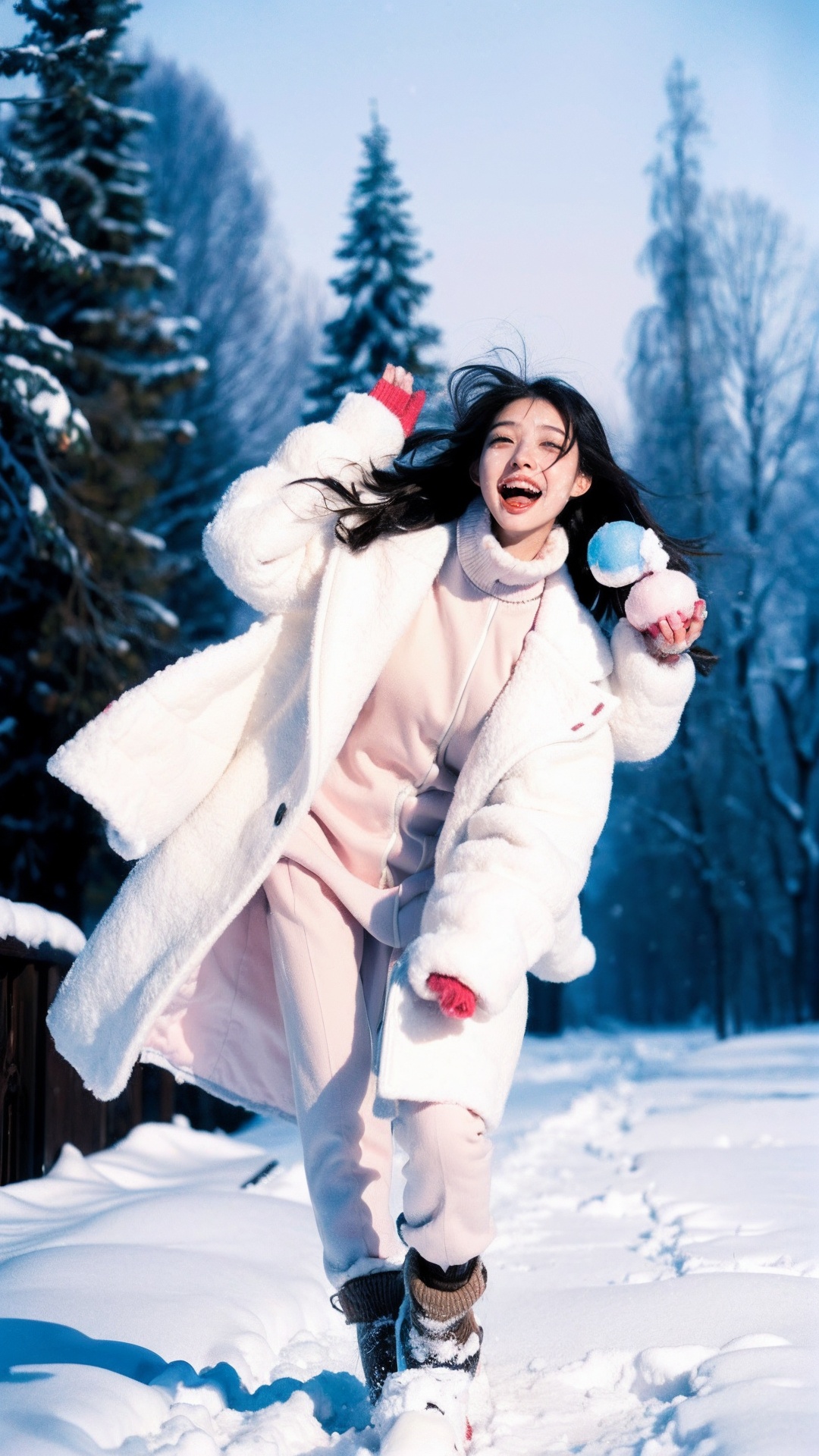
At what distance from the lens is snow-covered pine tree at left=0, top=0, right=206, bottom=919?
8695 mm

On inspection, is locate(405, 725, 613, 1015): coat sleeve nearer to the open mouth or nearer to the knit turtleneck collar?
the knit turtleneck collar

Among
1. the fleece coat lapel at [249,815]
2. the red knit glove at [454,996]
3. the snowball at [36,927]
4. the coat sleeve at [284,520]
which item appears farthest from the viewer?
the snowball at [36,927]

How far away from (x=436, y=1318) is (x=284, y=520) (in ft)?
4.85

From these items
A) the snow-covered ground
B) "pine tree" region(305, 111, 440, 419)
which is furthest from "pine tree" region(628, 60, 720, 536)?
the snow-covered ground

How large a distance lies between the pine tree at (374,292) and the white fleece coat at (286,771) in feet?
40.4

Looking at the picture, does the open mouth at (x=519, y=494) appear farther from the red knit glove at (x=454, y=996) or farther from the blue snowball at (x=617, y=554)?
the red knit glove at (x=454, y=996)

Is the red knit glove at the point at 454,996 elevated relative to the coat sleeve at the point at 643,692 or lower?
lower

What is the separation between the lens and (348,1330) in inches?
137

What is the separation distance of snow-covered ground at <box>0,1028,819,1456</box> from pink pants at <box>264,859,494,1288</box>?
0.30 m

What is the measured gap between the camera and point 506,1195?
520 centimetres

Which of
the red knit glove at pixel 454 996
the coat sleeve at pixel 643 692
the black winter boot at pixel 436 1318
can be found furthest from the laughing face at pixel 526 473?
the black winter boot at pixel 436 1318

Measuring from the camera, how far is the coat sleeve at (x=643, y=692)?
8.50ft

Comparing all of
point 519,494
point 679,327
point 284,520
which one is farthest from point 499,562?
point 679,327

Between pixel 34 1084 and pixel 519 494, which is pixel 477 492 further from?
pixel 34 1084
